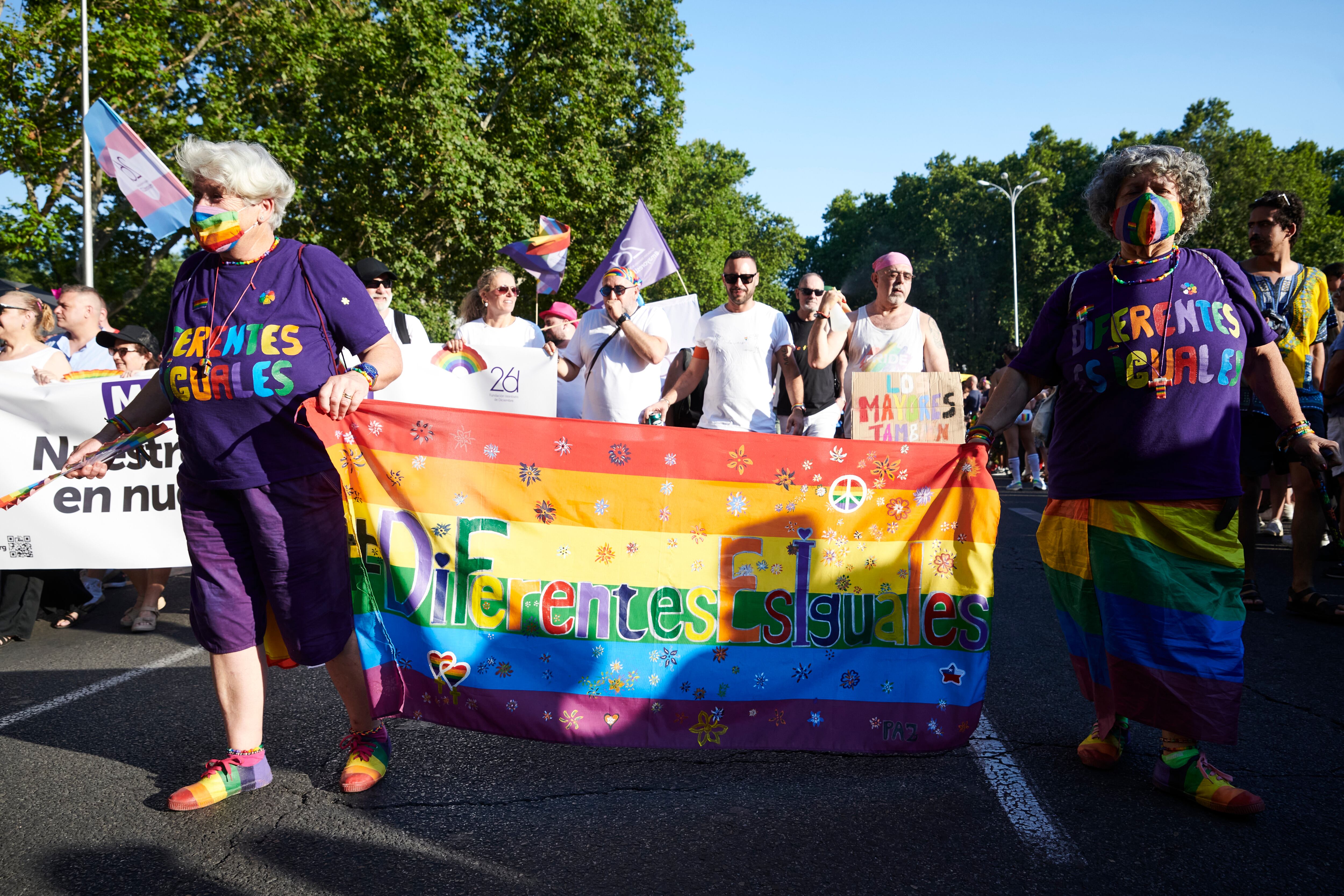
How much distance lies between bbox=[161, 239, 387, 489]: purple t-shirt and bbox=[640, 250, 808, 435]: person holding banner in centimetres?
244

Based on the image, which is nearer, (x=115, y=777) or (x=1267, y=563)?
(x=115, y=777)

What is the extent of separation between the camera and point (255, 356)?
2756 millimetres

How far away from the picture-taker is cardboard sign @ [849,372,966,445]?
4328mm

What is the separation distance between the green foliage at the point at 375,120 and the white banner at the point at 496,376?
1495 centimetres

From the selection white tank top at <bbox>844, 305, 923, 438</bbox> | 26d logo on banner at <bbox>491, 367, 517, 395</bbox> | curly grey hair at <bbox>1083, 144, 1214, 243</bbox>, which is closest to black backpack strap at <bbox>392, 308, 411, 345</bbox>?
26d logo on banner at <bbox>491, 367, 517, 395</bbox>

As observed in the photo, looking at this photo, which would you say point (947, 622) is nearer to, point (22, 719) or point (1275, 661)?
point (1275, 661)

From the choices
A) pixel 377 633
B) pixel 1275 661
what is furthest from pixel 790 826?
pixel 1275 661

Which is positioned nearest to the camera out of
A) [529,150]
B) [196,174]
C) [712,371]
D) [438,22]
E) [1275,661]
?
[196,174]

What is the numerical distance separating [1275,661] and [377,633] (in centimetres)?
399

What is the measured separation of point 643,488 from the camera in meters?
3.17

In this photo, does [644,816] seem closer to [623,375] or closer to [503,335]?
[623,375]

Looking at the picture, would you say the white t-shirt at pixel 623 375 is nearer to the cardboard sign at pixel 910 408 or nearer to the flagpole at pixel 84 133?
the cardboard sign at pixel 910 408

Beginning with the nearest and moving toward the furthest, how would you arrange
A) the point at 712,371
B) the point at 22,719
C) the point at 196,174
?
the point at 196,174 → the point at 22,719 → the point at 712,371

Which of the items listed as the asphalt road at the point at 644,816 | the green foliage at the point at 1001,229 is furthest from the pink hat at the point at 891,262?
the green foliage at the point at 1001,229
